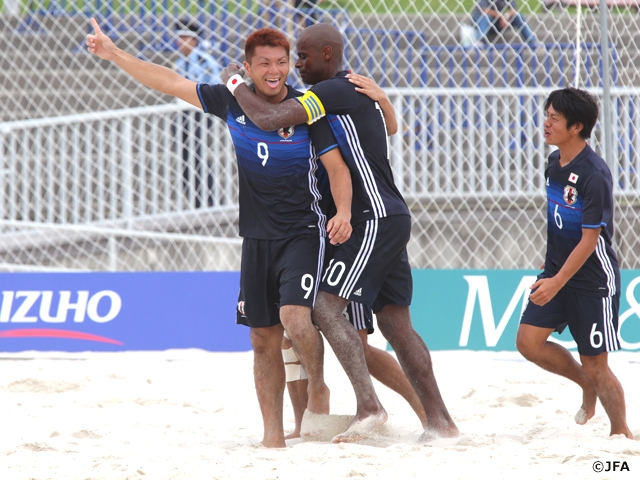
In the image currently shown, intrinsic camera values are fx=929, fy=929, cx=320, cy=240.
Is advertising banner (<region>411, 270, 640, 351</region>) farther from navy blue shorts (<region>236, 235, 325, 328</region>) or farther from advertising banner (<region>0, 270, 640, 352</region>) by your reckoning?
navy blue shorts (<region>236, 235, 325, 328</region>)

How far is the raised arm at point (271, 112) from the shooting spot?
12.0 feet

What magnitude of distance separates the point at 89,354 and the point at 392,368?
279 cm

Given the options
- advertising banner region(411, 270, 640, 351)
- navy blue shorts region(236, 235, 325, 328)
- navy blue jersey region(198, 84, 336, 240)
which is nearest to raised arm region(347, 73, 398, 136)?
navy blue jersey region(198, 84, 336, 240)

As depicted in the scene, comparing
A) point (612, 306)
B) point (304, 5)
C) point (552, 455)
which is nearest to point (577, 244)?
point (612, 306)

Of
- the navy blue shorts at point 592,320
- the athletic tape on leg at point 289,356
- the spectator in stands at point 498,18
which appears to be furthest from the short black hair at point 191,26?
the navy blue shorts at point 592,320

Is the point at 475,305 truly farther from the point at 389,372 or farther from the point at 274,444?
the point at 274,444

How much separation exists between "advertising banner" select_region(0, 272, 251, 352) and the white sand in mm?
109

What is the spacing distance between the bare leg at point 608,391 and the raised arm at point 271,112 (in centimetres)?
158

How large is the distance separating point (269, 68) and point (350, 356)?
1.20m

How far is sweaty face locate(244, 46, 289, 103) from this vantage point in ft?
12.2

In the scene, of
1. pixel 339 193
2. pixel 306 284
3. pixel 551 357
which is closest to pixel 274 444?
pixel 306 284

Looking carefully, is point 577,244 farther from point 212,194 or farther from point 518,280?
point 212,194

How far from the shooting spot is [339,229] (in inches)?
144

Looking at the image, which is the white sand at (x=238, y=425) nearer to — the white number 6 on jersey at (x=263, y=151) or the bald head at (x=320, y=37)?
the white number 6 on jersey at (x=263, y=151)
